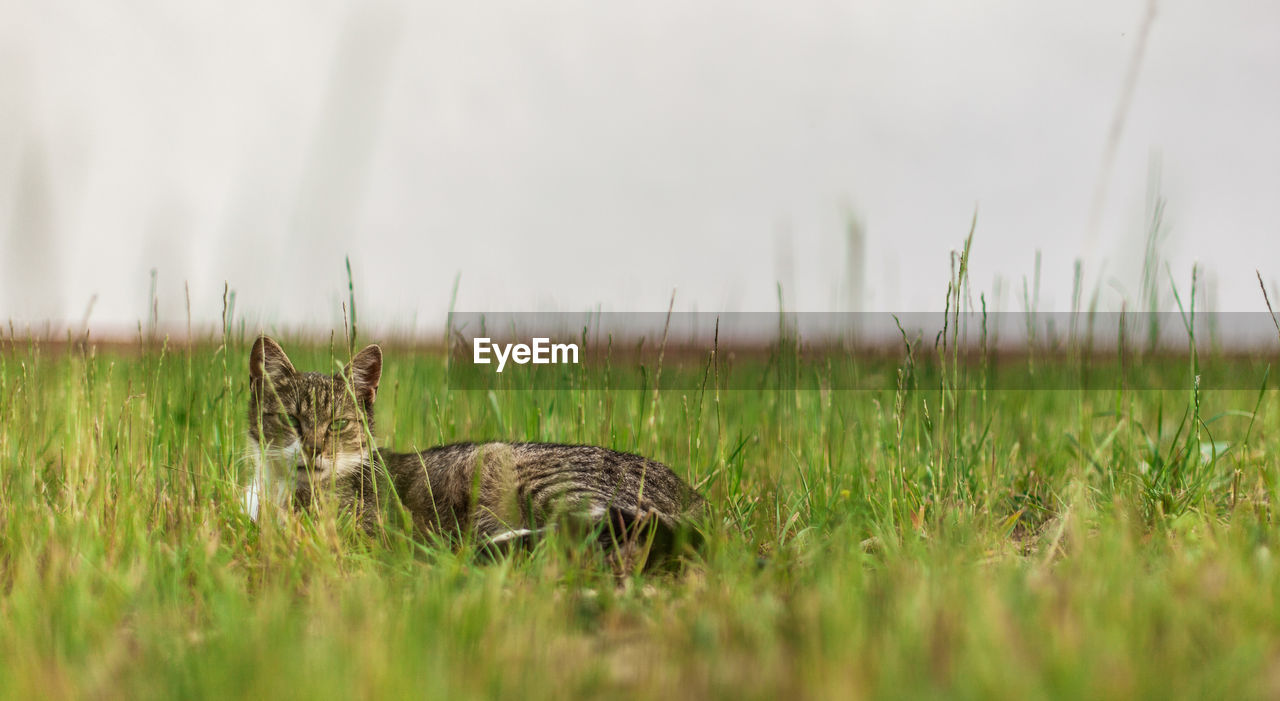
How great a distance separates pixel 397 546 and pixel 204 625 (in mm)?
832

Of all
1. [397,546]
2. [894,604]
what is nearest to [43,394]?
[397,546]

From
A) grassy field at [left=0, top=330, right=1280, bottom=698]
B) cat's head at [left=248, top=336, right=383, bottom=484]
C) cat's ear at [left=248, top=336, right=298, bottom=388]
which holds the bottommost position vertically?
grassy field at [left=0, top=330, right=1280, bottom=698]

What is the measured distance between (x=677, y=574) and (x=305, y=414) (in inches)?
76.4

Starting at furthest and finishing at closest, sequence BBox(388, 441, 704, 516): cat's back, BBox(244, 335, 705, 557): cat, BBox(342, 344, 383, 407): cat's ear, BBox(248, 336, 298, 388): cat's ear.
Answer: BBox(342, 344, 383, 407): cat's ear
BBox(248, 336, 298, 388): cat's ear
BBox(388, 441, 704, 516): cat's back
BBox(244, 335, 705, 557): cat

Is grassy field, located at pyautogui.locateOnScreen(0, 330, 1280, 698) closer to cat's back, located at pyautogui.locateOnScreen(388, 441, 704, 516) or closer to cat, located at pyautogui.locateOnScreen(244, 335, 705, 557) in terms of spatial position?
cat, located at pyautogui.locateOnScreen(244, 335, 705, 557)

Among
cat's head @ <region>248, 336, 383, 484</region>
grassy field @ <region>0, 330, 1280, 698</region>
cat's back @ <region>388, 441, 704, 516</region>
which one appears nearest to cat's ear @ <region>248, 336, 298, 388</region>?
cat's head @ <region>248, 336, 383, 484</region>

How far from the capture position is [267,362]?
4.07 m

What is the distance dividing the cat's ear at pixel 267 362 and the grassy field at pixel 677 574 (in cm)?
28

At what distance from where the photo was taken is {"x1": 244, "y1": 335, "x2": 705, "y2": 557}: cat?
3439mm

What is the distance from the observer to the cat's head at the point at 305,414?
3900mm

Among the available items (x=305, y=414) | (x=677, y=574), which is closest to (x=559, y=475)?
(x=677, y=574)

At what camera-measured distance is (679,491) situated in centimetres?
377

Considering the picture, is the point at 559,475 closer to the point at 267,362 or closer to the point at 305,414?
the point at 305,414

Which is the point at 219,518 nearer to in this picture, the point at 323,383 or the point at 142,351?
the point at 323,383
